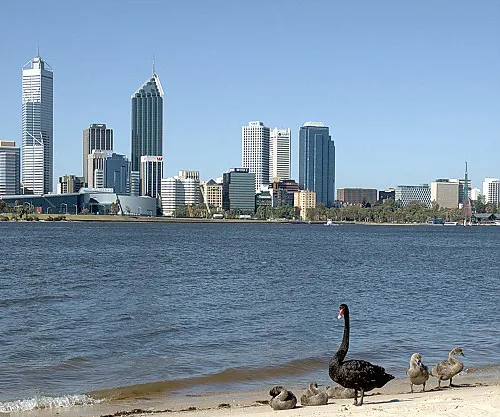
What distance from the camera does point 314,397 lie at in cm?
1792

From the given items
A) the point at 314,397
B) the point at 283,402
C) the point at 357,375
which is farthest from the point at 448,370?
the point at 283,402

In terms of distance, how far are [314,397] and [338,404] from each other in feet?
1.99

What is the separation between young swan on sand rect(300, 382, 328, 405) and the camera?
703 inches

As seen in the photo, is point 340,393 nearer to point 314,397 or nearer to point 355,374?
point 314,397

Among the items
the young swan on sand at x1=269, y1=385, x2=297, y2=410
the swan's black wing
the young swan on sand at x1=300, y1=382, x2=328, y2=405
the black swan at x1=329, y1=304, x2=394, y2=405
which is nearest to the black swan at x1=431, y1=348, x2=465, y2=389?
the young swan on sand at x1=300, y1=382, x2=328, y2=405

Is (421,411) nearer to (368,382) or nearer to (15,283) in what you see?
(368,382)

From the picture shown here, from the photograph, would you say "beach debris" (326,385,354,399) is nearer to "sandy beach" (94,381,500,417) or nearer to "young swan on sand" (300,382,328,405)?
"sandy beach" (94,381,500,417)

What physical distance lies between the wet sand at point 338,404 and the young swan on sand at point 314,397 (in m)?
0.22

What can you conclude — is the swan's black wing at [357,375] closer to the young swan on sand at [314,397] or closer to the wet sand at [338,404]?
the wet sand at [338,404]

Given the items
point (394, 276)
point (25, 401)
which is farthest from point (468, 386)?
point (394, 276)

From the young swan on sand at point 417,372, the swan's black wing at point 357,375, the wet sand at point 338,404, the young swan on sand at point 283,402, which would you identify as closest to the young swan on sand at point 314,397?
the wet sand at point 338,404

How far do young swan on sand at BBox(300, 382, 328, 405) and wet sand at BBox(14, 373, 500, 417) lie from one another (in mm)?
216

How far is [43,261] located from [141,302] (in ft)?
120

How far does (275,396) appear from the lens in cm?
1772
